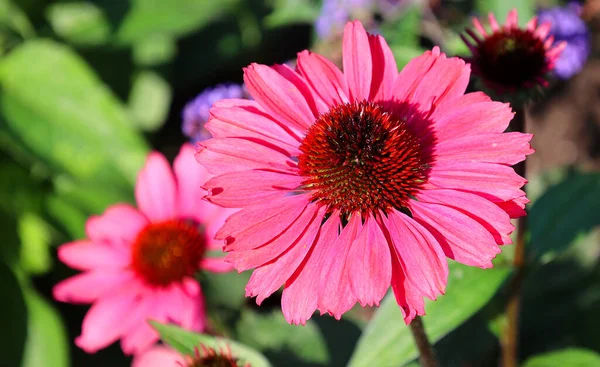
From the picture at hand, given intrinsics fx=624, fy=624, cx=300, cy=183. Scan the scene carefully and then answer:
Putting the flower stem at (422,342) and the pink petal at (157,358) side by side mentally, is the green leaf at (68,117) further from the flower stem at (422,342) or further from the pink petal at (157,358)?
the flower stem at (422,342)

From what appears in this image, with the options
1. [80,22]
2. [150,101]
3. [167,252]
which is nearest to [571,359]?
[167,252]

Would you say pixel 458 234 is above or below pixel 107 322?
above

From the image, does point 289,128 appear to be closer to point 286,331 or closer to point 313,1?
point 286,331

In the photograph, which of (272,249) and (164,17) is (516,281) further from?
(164,17)

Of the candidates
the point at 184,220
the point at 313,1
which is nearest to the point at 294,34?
the point at 313,1

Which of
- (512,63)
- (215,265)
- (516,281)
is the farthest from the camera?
(215,265)

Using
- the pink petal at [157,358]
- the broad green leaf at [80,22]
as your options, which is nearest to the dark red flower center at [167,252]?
the pink petal at [157,358]
